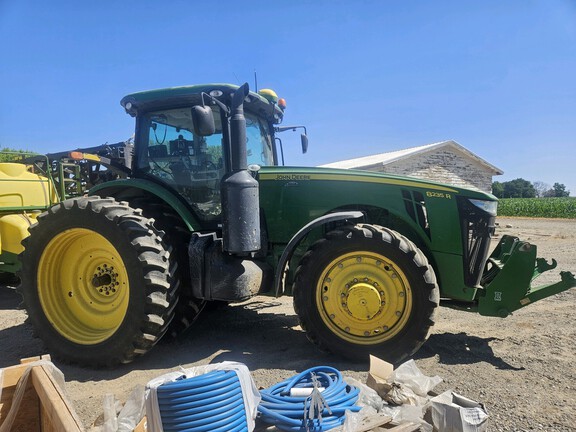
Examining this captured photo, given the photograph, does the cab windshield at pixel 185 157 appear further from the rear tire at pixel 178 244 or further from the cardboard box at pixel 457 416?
the cardboard box at pixel 457 416

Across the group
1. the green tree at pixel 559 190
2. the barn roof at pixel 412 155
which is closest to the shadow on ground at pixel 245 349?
the barn roof at pixel 412 155

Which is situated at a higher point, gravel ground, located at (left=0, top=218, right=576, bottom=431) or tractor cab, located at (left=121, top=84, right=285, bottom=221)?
tractor cab, located at (left=121, top=84, right=285, bottom=221)

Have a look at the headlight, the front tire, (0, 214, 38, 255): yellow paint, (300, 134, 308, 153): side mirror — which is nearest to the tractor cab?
(300, 134, 308, 153): side mirror

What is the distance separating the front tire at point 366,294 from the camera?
344 centimetres

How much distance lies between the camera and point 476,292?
373 cm

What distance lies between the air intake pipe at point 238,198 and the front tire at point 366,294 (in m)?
0.56

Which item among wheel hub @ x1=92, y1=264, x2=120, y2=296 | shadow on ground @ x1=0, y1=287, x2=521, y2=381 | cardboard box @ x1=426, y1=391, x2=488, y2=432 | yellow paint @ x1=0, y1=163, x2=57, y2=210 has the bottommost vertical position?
shadow on ground @ x1=0, y1=287, x2=521, y2=381

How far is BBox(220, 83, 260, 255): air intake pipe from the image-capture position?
368 centimetres

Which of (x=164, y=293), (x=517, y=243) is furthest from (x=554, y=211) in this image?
(x=164, y=293)

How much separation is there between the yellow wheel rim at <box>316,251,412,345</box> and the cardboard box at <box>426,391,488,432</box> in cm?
111

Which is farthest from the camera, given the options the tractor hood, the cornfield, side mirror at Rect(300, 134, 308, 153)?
the cornfield

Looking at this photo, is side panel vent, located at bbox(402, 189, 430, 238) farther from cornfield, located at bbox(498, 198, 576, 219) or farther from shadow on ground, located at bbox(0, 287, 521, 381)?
cornfield, located at bbox(498, 198, 576, 219)

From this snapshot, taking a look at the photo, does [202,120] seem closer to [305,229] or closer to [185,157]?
[185,157]

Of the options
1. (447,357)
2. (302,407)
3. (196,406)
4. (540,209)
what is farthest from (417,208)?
(540,209)
